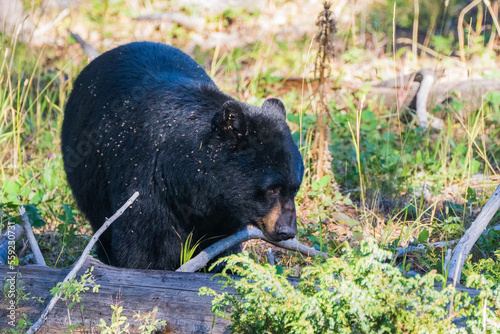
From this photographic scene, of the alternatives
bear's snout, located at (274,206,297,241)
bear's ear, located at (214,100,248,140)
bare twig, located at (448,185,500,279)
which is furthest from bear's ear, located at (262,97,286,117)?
bare twig, located at (448,185,500,279)

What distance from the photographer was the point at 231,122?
3215 mm

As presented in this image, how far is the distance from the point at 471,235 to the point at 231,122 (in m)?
1.48

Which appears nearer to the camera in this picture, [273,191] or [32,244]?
[32,244]

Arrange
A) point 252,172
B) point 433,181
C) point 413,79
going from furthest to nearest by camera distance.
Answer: point 413,79, point 433,181, point 252,172

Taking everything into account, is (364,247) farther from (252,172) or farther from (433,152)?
(433,152)

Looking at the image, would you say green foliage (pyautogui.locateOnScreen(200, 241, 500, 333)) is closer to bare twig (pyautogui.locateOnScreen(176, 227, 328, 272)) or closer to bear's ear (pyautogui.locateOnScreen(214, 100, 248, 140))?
bare twig (pyautogui.locateOnScreen(176, 227, 328, 272))

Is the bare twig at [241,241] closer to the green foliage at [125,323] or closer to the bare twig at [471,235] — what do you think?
the green foliage at [125,323]

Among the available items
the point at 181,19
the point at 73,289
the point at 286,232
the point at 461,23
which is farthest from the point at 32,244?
the point at 181,19

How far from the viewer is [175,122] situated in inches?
131

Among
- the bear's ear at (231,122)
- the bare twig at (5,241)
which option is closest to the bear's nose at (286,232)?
the bear's ear at (231,122)

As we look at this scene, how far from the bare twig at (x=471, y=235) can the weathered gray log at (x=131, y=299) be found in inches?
47.2

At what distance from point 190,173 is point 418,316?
1.70m

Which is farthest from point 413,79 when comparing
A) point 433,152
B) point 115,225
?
point 115,225

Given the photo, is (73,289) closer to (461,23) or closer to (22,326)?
(22,326)
